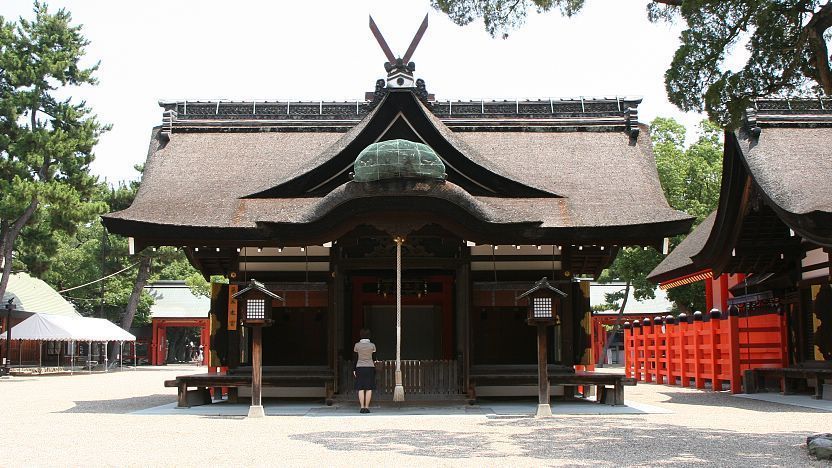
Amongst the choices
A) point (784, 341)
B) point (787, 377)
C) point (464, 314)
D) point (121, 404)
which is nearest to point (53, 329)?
point (121, 404)

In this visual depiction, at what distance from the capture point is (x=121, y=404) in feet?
52.2

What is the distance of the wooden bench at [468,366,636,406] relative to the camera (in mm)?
14398

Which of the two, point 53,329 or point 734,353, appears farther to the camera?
point 53,329

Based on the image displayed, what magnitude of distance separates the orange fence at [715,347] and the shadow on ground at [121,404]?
1157cm

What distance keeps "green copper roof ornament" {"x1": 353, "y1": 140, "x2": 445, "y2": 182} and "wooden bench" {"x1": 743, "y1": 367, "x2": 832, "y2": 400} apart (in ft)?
25.0

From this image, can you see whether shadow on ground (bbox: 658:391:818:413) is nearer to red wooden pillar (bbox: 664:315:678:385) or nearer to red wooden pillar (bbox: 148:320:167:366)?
red wooden pillar (bbox: 664:315:678:385)

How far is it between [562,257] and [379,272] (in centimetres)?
360

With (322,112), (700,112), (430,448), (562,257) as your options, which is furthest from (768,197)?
(322,112)

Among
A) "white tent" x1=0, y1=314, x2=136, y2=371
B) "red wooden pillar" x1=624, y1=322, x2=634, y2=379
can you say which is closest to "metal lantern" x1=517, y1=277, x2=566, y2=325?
"red wooden pillar" x1=624, y1=322, x2=634, y2=379

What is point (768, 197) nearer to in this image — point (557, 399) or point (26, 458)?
point (557, 399)

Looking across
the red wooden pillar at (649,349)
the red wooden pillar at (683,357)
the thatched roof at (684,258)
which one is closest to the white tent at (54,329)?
the red wooden pillar at (649,349)

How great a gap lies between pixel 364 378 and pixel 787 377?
8.49 meters

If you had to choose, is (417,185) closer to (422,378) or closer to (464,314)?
(464,314)

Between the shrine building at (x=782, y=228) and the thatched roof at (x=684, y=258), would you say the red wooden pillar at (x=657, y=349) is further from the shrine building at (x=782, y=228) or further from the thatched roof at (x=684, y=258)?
the shrine building at (x=782, y=228)
